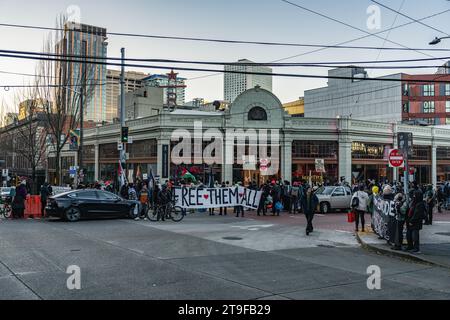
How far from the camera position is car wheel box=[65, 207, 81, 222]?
19.5 meters

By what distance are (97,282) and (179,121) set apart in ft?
102

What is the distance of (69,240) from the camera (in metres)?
13.6

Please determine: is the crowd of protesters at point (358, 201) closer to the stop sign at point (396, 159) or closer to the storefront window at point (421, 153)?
the stop sign at point (396, 159)

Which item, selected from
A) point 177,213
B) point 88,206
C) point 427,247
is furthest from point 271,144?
point 427,247

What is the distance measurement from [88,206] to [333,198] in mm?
13566

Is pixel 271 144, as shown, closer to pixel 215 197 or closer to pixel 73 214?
pixel 215 197

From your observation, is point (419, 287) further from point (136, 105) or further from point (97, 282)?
point (136, 105)

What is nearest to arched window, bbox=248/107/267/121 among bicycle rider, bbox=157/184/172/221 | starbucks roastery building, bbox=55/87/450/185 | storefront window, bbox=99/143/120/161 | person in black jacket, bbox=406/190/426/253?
starbucks roastery building, bbox=55/87/450/185

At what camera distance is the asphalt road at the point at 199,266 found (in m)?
7.61

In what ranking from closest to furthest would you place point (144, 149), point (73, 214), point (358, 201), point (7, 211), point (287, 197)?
1. point (358, 201)
2. point (73, 214)
3. point (7, 211)
4. point (287, 197)
5. point (144, 149)

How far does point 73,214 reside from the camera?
64.5ft

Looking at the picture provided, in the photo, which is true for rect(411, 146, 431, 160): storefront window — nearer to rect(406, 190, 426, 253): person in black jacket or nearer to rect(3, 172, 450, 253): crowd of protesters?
rect(3, 172, 450, 253): crowd of protesters

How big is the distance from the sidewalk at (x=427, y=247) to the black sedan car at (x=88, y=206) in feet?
34.7
